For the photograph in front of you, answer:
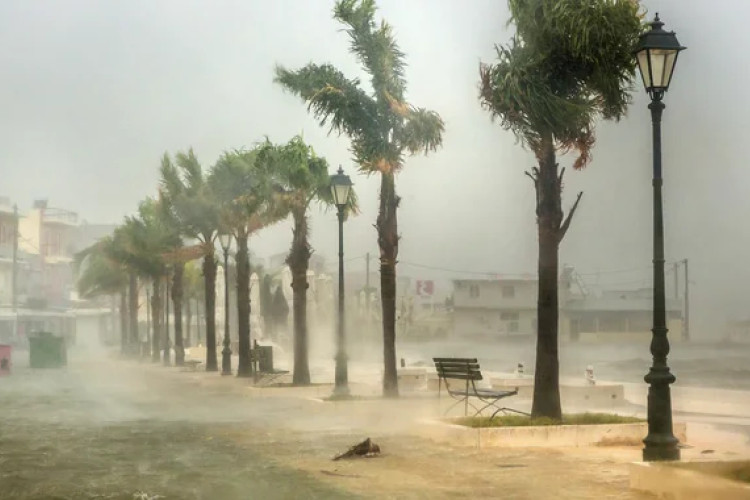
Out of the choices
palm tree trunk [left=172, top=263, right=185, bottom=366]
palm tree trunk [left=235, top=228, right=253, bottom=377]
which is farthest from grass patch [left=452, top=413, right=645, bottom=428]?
palm tree trunk [left=172, top=263, right=185, bottom=366]

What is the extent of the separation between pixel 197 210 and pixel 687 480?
36820 millimetres

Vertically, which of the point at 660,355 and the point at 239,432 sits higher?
the point at 660,355

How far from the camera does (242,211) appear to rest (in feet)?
127

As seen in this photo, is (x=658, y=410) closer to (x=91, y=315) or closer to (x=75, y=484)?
(x=75, y=484)

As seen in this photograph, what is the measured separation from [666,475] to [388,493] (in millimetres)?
2519

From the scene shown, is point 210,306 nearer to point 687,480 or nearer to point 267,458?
point 267,458

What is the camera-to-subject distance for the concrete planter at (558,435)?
51.8 ft

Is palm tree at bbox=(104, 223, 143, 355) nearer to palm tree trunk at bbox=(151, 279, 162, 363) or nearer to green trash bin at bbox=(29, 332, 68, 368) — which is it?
palm tree trunk at bbox=(151, 279, 162, 363)

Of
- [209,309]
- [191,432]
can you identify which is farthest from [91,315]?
[191,432]

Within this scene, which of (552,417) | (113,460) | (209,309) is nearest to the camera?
(113,460)

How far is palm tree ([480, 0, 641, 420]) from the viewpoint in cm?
1609

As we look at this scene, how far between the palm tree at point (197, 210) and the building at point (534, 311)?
196 ft

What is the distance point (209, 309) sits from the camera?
4703 cm

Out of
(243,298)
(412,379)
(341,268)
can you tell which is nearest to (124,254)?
(243,298)
